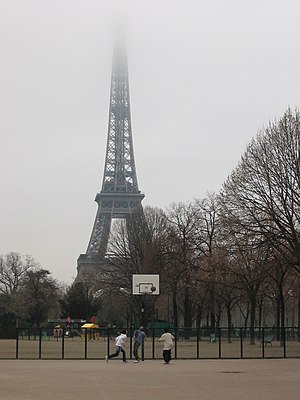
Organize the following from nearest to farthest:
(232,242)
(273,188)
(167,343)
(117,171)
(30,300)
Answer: (167,343)
(273,188)
(232,242)
(30,300)
(117,171)

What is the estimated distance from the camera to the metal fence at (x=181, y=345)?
40500 millimetres

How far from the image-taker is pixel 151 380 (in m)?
24.9

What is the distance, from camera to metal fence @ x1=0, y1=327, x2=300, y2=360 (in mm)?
40500

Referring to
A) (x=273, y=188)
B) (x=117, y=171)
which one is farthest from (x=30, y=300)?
(x=273, y=188)

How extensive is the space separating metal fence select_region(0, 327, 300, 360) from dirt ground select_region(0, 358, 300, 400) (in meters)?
4.39

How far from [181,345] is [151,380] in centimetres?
2905

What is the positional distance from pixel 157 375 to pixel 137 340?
846cm

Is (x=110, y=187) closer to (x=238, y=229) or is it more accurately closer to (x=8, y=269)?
(x=8, y=269)

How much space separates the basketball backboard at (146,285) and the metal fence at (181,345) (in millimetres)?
2691

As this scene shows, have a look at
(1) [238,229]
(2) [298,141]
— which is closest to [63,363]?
(1) [238,229]

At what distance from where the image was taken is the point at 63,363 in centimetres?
3528

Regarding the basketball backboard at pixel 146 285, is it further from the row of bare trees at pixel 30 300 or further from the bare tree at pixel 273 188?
the row of bare trees at pixel 30 300

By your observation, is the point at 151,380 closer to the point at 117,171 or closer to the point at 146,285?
the point at 146,285

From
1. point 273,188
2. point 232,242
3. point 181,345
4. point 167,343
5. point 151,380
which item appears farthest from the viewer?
point 181,345
